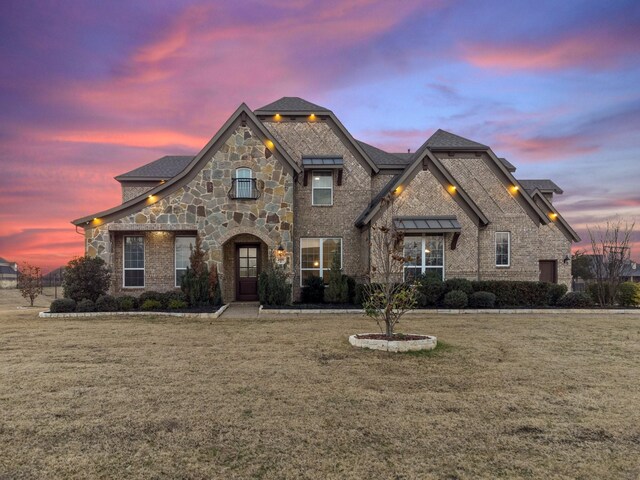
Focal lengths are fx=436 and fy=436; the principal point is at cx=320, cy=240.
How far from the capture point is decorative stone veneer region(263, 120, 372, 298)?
21094 mm

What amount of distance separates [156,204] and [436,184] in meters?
12.4

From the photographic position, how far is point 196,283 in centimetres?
1723

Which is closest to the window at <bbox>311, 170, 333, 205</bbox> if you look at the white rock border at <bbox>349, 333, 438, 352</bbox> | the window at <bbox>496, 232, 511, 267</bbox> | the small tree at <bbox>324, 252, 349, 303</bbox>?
the small tree at <bbox>324, 252, 349, 303</bbox>

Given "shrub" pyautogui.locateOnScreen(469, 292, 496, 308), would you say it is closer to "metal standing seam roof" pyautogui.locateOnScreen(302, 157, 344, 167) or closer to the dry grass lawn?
the dry grass lawn

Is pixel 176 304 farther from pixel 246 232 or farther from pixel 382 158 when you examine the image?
pixel 382 158

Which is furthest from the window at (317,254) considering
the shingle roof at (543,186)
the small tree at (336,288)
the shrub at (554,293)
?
the shingle roof at (543,186)

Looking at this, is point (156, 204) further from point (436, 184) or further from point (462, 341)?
point (462, 341)

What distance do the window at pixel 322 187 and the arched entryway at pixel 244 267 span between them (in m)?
3.54

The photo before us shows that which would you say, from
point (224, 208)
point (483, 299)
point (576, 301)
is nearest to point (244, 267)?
point (224, 208)

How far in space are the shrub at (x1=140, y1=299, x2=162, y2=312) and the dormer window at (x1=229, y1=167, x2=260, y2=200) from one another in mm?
5370

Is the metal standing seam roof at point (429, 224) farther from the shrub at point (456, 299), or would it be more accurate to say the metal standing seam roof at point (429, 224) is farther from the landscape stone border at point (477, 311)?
the landscape stone border at point (477, 311)

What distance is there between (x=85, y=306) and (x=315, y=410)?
44.1 ft

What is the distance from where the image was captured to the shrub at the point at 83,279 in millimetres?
16656

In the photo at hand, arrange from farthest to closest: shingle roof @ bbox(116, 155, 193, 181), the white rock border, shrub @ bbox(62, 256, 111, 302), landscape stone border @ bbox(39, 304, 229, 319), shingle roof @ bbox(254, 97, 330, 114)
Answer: shingle roof @ bbox(116, 155, 193, 181)
shingle roof @ bbox(254, 97, 330, 114)
shrub @ bbox(62, 256, 111, 302)
landscape stone border @ bbox(39, 304, 229, 319)
the white rock border
